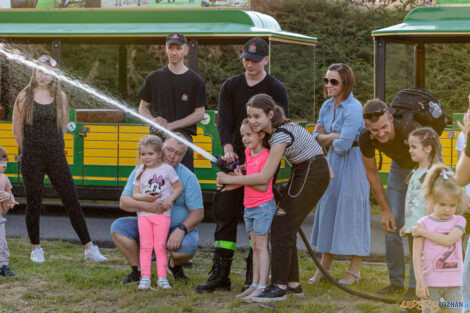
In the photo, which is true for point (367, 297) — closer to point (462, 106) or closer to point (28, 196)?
point (28, 196)

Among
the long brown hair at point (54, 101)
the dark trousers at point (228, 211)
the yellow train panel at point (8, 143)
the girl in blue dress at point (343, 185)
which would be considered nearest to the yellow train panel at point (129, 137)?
the yellow train panel at point (8, 143)

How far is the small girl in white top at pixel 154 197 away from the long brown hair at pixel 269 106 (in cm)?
90

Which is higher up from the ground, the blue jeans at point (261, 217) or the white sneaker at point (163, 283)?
the blue jeans at point (261, 217)

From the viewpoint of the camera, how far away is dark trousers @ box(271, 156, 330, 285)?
5098 mm

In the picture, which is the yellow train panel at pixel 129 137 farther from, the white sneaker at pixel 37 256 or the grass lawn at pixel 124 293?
the white sneaker at pixel 37 256

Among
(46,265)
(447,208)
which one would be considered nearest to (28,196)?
(46,265)

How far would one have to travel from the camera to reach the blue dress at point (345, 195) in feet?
18.9

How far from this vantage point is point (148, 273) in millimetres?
5465

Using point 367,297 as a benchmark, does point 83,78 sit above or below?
above

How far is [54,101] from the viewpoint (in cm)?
657

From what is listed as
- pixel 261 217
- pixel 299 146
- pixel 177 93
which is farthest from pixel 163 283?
pixel 177 93

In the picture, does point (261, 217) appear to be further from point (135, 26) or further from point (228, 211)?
point (135, 26)

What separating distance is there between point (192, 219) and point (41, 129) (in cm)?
170

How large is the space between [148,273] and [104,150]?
177 inches
